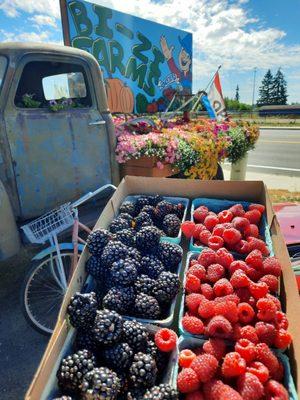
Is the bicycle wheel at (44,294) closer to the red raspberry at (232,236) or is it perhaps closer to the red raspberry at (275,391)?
the red raspberry at (232,236)

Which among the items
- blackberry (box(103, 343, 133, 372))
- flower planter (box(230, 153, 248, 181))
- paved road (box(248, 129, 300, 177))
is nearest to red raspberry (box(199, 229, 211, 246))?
blackberry (box(103, 343, 133, 372))

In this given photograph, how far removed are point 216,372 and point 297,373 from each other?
0.37 m

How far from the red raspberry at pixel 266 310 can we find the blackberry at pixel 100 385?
2.60 feet

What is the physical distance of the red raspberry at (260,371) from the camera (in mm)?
1372

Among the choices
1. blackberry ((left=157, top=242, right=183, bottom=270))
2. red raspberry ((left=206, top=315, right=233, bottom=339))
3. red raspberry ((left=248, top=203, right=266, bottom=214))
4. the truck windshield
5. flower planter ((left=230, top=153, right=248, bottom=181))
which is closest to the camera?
red raspberry ((left=206, top=315, right=233, bottom=339))

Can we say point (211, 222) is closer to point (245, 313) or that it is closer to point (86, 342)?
point (245, 313)

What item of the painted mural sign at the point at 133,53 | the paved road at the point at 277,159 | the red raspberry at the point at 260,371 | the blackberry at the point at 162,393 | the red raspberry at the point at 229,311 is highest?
the painted mural sign at the point at 133,53

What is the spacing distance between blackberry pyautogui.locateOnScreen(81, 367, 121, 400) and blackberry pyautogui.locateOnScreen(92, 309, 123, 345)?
0.16m

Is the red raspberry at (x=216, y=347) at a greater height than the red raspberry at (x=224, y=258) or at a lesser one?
lesser

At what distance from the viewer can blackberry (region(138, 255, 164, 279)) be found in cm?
199

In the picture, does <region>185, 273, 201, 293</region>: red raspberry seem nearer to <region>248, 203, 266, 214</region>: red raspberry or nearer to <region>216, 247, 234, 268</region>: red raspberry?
<region>216, 247, 234, 268</region>: red raspberry

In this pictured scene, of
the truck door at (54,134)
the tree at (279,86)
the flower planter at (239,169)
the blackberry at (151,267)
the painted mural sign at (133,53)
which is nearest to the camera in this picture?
the blackberry at (151,267)

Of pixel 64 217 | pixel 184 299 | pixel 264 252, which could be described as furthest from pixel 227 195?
pixel 64 217

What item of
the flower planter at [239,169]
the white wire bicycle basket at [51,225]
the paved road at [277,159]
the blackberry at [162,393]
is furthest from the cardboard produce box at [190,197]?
the paved road at [277,159]
